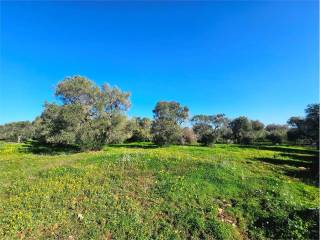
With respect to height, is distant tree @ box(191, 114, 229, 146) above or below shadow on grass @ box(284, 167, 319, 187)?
above

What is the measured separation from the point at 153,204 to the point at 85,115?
30616mm

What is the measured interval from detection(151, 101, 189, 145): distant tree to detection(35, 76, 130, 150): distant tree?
12190 millimetres

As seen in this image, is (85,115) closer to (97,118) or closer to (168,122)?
(97,118)

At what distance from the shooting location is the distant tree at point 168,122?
57.8 metres

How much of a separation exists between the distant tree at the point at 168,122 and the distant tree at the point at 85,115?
40.0 ft

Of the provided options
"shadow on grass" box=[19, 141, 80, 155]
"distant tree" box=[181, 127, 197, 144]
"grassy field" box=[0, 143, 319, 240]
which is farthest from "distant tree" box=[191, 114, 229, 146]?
"grassy field" box=[0, 143, 319, 240]

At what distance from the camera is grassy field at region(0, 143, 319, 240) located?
12461 mm

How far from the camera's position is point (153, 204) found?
14758mm

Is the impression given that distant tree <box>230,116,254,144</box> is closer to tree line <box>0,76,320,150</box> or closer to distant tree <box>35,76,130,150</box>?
tree line <box>0,76,320,150</box>

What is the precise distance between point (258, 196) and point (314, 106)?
57.7 metres

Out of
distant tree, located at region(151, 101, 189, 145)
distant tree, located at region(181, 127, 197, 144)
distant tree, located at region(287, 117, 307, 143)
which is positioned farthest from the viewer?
distant tree, located at region(287, 117, 307, 143)

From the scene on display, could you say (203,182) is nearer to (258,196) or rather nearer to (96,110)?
(258,196)

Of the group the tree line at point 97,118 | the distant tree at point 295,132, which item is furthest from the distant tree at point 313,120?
the distant tree at point 295,132

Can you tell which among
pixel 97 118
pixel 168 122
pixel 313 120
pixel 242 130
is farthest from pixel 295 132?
pixel 97 118
